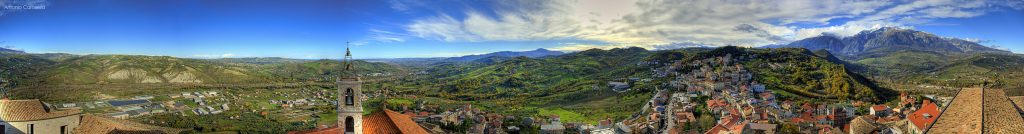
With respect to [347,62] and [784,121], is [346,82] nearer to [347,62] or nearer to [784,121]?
[347,62]

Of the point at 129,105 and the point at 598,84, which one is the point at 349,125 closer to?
the point at 129,105

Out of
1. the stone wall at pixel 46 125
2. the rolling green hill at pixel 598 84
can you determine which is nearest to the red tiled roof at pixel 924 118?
the rolling green hill at pixel 598 84

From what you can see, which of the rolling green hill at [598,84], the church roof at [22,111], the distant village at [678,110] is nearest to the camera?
the church roof at [22,111]

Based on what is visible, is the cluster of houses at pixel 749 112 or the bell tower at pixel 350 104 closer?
the bell tower at pixel 350 104

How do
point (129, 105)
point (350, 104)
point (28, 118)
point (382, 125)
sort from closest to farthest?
1. point (350, 104)
2. point (382, 125)
3. point (28, 118)
4. point (129, 105)

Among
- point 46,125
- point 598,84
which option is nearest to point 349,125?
point 46,125

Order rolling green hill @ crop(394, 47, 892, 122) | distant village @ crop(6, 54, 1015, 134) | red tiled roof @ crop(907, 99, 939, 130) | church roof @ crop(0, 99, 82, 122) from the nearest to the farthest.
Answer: church roof @ crop(0, 99, 82, 122) → red tiled roof @ crop(907, 99, 939, 130) → distant village @ crop(6, 54, 1015, 134) → rolling green hill @ crop(394, 47, 892, 122)

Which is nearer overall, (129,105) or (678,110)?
(678,110)

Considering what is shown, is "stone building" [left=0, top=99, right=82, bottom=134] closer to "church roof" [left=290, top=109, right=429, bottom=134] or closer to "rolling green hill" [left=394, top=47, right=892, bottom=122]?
"church roof" [left=290, top=109, right=429, bottom=134]

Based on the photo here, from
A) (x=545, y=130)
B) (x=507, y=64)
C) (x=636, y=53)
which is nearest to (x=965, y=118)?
(x=545, y=130)

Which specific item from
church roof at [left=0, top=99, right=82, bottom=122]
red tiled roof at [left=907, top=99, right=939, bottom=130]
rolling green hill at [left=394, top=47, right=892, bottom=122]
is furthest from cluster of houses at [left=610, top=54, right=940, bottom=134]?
church roof at [left=0, top=99, right=82, bottom=122]

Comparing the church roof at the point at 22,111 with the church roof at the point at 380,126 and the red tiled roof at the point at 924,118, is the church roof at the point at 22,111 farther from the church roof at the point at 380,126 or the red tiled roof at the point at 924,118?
the red tiled roof at the point at 924,118
